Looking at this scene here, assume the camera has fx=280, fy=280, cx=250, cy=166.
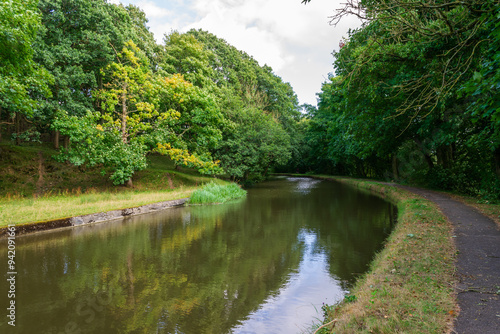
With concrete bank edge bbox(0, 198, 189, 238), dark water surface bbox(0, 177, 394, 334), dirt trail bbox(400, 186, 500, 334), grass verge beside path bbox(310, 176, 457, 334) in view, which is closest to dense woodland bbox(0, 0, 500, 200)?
dirt trail bbox(400, 186, 500, 334)

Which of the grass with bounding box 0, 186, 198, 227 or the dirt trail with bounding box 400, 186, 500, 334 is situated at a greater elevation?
the grass with bounding box 0, 186, 198, 227

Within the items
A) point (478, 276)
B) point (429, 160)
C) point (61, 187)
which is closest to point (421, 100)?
point (478, 276)

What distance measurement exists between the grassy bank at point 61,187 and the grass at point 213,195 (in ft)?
2.64

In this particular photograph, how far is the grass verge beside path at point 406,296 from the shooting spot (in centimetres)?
307

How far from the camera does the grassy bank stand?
10.8 m

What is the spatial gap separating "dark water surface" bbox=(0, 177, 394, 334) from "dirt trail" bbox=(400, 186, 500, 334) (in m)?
1.88

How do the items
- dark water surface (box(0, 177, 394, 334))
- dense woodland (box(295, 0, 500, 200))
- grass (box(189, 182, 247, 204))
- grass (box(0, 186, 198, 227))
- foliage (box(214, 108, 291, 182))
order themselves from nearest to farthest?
1. dark water surface (box(0, 177, 394, 334))
2. dense woodland (box(295, 0, 500, 200))
3. grass (box(0, 186, 198, 227))
4. grass (box(189, 182, 247, 204))
5. foliage (box(214, 108, 291, 182))

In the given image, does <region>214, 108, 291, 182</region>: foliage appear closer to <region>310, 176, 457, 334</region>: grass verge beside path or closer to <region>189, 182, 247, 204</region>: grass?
<region>189, 182, 247, 204</region>: grass

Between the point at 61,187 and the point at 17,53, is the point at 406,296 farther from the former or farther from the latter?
the point at 61,187

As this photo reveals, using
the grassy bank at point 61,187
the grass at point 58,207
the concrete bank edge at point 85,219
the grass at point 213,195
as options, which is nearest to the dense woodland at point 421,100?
the grass at point 213,195

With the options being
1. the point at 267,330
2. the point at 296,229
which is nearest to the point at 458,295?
the point at 267,330

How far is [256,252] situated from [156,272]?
261 centimetres

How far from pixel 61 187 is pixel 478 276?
62.7 ft

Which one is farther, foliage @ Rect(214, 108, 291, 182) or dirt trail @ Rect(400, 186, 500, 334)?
foliage @ Rect(214, 108, 291, 182)
